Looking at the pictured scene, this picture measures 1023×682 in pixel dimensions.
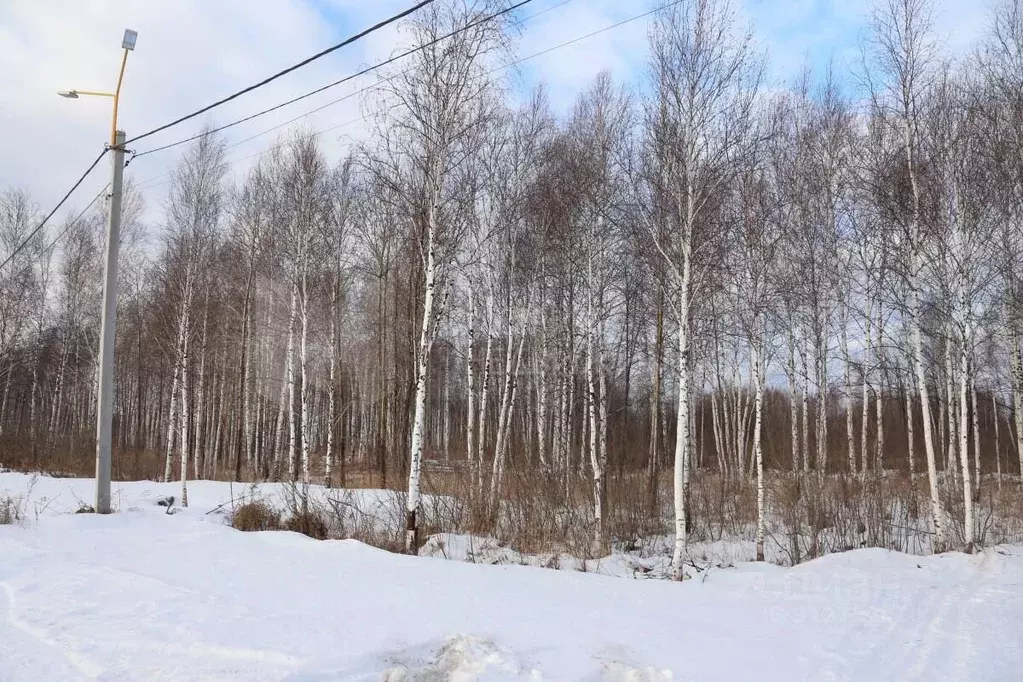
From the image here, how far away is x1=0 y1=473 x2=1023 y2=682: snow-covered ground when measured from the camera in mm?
3979

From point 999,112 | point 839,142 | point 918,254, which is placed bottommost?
point 918,254

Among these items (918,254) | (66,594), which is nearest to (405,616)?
(66,594)

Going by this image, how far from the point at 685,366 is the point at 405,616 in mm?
5086

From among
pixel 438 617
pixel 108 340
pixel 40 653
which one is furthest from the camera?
pixel 108 340

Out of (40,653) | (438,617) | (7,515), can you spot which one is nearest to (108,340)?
(7,515)

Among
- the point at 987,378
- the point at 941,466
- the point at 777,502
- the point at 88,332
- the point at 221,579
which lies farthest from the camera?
the point at 88,332

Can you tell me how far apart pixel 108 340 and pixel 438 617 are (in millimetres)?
8340

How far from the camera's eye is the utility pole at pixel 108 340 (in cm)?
986

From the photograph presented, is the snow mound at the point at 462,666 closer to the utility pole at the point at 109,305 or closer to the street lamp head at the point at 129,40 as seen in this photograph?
the utility pole at the point at 109,305

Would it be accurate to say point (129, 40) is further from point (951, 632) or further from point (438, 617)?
point (951, 632)

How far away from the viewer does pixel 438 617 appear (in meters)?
5.02

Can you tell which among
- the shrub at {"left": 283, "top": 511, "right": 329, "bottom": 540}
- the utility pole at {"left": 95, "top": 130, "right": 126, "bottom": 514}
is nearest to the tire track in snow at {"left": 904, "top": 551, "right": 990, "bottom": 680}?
the shrub at {"left": 283, "top": 511, "right": 329, "bottom": 540}

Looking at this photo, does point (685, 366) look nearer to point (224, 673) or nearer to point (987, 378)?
point (224, 673)

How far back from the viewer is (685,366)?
8.48m
